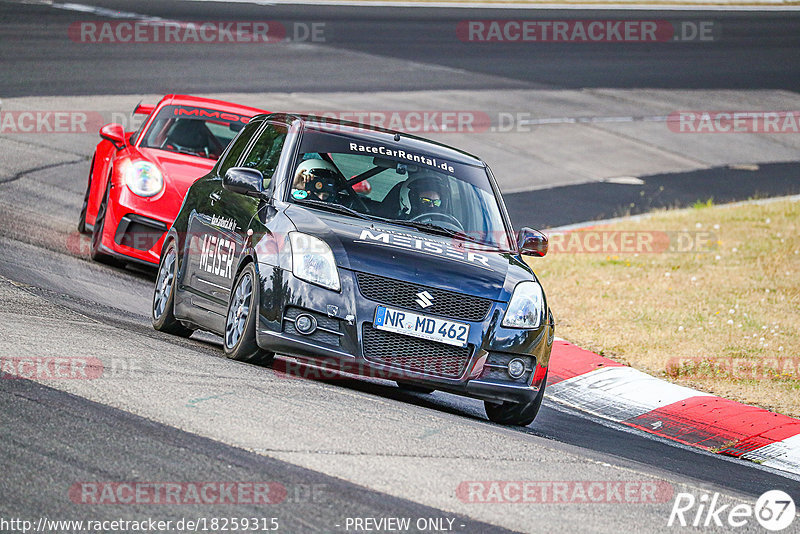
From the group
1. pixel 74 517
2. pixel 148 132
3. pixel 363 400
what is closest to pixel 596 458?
pixel 363 400

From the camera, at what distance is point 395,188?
27.2 feet

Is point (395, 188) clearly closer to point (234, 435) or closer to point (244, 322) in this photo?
point (244, 322)

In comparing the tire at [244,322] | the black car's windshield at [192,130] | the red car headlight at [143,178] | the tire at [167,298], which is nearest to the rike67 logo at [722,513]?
the tire at [244,322]

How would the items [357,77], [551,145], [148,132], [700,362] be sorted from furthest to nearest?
[357,77], [551,145], [148,132], [700,362]

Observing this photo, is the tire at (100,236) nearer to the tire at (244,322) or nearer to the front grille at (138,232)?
the front grille at (138,232)

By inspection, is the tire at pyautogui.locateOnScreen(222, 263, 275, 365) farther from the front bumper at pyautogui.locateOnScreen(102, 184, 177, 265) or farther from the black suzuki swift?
the front bumper at pyautogui.locateOnScreen(102, 184, 177, 265)

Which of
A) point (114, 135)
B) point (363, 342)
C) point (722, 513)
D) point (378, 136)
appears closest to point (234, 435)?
point (363, 342)

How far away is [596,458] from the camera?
6.69 meters

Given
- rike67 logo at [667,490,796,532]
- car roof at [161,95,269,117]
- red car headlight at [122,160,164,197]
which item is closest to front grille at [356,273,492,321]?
rike67 logo at [667,490,796,532]

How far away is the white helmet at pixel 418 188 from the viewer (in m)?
8.23

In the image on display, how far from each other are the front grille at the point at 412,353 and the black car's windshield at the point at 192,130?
518cm

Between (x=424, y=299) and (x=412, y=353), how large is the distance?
0.32 metres

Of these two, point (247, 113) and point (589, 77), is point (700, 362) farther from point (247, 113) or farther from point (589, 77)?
point (589, 77)

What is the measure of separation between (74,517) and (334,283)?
282cm
